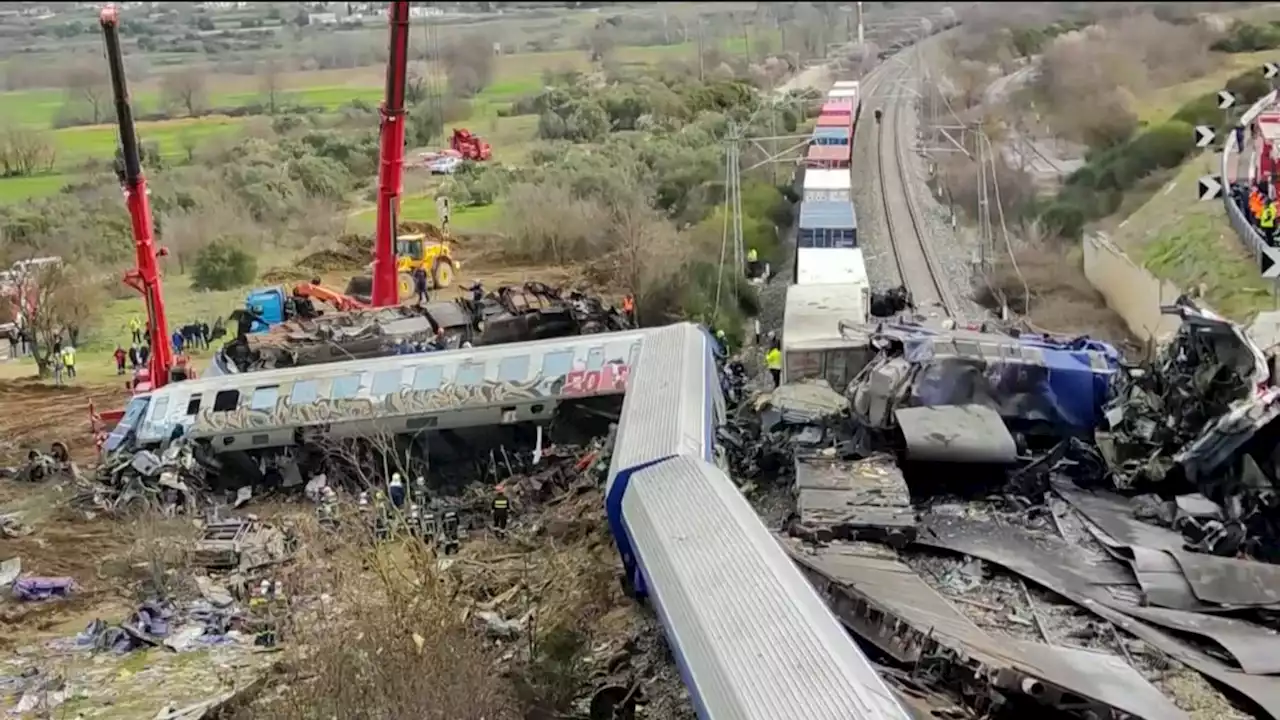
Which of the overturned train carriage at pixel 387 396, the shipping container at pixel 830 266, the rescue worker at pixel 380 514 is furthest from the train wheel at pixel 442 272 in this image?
the rescue worker at pixel 380 514

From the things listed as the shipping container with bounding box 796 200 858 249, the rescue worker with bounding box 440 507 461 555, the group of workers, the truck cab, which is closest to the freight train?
the shipping container with bounding box 796 200 858 249

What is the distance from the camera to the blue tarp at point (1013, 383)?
13727mm

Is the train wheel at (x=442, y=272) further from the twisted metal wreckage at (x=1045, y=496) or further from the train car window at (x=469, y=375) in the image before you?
the twisted metal wreckage at (x=1045, y=496)

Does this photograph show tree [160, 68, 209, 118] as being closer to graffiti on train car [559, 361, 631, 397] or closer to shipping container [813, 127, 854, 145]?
graffiti on train car [559, 361, 631, 397]

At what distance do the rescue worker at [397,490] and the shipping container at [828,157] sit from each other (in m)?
21.2

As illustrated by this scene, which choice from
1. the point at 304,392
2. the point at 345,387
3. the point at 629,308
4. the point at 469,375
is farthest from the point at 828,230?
the point at 304,392

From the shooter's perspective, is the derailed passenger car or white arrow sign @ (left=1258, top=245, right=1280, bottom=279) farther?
white arrow sign @ (left=1258, top=245, right=1280, bottom=279)

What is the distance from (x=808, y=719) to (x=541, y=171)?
2314 centimetres

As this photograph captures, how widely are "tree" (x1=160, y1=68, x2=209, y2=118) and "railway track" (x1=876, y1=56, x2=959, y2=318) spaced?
13.5m

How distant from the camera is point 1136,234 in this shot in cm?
2567

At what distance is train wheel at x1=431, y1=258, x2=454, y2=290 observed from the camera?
77.9 feet

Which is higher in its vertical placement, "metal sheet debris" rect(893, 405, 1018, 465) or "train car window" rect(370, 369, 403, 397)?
"metal sheet debris" rect(893, 405, 1018, 465)

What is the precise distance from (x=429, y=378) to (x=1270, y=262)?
11.2 m

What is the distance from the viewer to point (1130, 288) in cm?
2222
